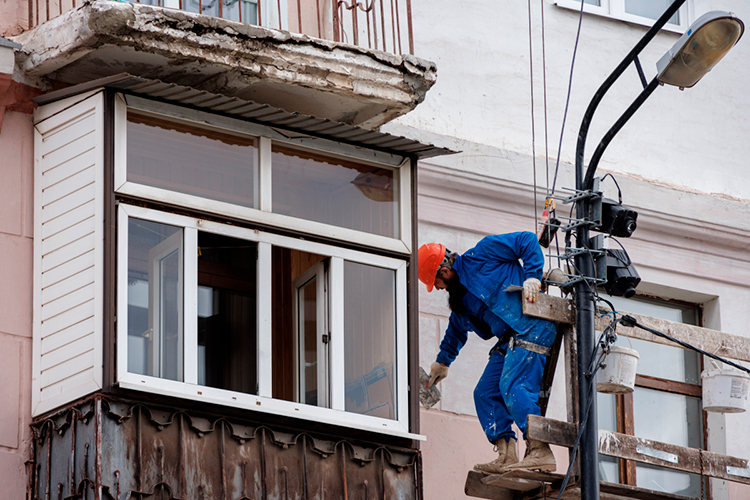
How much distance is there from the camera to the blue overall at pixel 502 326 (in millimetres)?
9648

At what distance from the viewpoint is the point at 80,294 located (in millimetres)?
8555

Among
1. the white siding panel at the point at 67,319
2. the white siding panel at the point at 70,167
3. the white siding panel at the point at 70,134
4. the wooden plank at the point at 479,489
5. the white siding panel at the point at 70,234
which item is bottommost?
the wooden plank at the point at 479,489

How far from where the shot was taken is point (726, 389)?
Answer: 10133 millimetres

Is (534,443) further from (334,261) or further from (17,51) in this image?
(17,51)

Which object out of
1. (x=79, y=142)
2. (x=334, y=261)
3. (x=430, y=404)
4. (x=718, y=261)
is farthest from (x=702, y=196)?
(x=79, y=142)

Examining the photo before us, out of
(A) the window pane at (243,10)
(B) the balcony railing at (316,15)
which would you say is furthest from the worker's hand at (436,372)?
(A) the window pane at (243,10)

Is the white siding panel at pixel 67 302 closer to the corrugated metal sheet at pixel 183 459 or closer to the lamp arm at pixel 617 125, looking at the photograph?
the corrugated metal sheet at pixel 183 459

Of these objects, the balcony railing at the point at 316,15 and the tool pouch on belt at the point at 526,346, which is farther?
the balcony railing at the point at 316,15

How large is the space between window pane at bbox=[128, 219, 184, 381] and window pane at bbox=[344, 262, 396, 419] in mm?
1147

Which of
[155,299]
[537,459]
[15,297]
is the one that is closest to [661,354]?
[537,459]

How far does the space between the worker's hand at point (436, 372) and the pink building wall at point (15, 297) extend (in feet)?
9.23

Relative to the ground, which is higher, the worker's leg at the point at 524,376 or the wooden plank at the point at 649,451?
the worker's leg at the point at 524,376

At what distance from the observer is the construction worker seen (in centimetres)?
957

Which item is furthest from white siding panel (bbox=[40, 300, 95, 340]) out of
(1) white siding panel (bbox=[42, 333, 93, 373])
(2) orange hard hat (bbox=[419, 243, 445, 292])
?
(2) orange hard hat (bbox=[419, 243, 445, 292])
